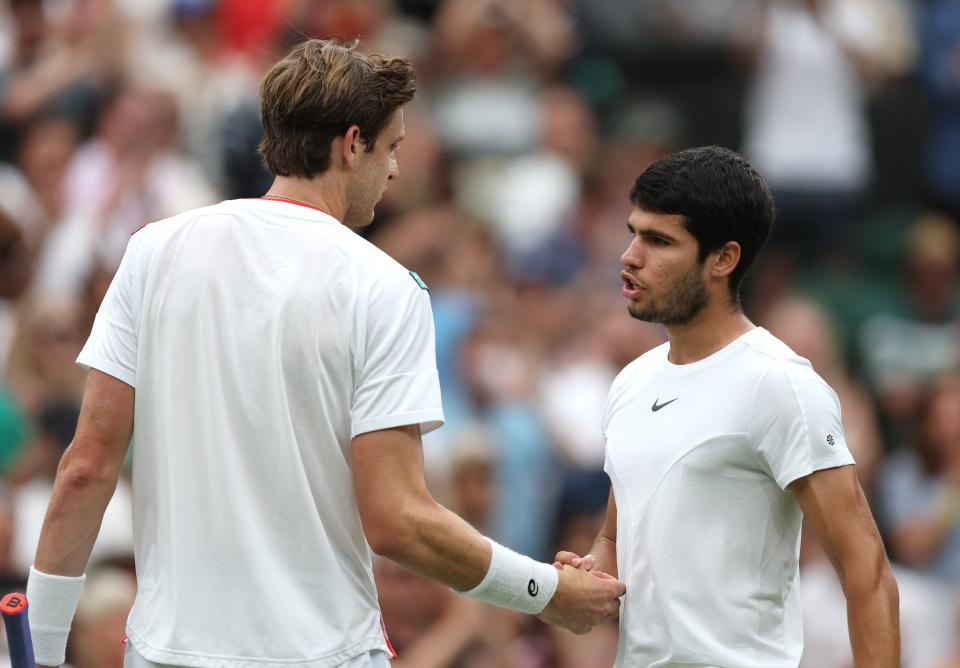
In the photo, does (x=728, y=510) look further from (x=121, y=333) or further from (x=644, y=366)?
(x=121, y=333)

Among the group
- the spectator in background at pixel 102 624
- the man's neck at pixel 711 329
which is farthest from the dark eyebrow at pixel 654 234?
the spectator in background at pixel 102 624

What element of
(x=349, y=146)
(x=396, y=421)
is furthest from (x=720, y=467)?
(x=349, y=146)

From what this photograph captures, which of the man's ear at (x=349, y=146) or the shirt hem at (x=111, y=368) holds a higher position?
the man's ear at (x=349, y=146)

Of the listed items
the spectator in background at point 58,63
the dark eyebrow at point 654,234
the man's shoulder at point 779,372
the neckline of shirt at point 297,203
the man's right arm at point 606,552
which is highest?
the neckline of shirt at point 297,203

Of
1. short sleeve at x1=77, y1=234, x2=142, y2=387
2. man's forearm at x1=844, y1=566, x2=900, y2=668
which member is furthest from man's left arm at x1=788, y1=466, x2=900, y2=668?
short sleeve at x1=77, y1=234, x2=142, y2=387

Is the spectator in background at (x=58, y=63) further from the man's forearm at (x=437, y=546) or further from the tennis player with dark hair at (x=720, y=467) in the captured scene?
the man's forearm at (x=437, y=546)

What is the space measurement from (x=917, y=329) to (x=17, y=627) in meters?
7.88

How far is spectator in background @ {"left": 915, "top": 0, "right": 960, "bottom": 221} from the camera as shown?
11.1 metres

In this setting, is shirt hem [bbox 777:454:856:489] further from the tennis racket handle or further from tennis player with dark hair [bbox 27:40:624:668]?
the tennis racket handle

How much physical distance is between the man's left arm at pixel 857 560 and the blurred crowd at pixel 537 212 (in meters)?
3.21

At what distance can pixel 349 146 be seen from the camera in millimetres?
3910

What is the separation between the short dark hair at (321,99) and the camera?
3.85 m

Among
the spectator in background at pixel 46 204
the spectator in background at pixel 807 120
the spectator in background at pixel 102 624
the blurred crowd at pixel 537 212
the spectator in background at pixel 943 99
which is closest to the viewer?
the spectator in background at pixel 102 624

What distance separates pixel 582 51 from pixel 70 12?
3743mm
